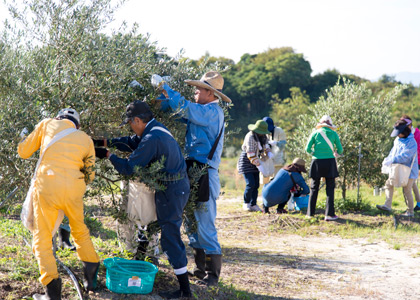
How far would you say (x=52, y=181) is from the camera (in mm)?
4305

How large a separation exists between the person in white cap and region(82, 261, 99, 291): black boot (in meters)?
1.22

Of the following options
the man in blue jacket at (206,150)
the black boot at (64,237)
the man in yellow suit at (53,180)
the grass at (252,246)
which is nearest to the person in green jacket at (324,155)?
the grass at (252,246)

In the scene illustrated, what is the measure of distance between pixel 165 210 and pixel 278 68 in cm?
3270

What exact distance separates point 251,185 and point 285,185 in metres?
0.84

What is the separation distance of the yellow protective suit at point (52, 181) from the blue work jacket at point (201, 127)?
1131mm

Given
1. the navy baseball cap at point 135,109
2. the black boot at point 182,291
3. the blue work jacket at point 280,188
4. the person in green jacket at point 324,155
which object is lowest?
the black boot at point 182,291

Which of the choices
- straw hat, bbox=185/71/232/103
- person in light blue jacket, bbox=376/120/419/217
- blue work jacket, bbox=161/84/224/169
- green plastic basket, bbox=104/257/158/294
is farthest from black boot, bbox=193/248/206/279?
person in light blue jacket, bbox=376/120/419/217

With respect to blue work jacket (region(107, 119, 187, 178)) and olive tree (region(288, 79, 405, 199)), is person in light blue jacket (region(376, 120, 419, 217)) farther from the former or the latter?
blue work jacket (region(107, 119, 187, 178))

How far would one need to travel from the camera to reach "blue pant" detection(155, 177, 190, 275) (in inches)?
187

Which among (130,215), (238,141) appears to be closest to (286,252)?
(130,215)

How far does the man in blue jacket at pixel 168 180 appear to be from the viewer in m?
4.64

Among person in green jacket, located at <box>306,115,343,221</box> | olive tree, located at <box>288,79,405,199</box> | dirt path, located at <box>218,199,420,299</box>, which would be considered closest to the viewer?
dirt path, located at <box>218,199,420,299</box>

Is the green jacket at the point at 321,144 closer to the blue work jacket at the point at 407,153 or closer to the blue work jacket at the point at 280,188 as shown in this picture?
the blue work jacket at the point at 280,188

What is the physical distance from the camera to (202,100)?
5441 mm
